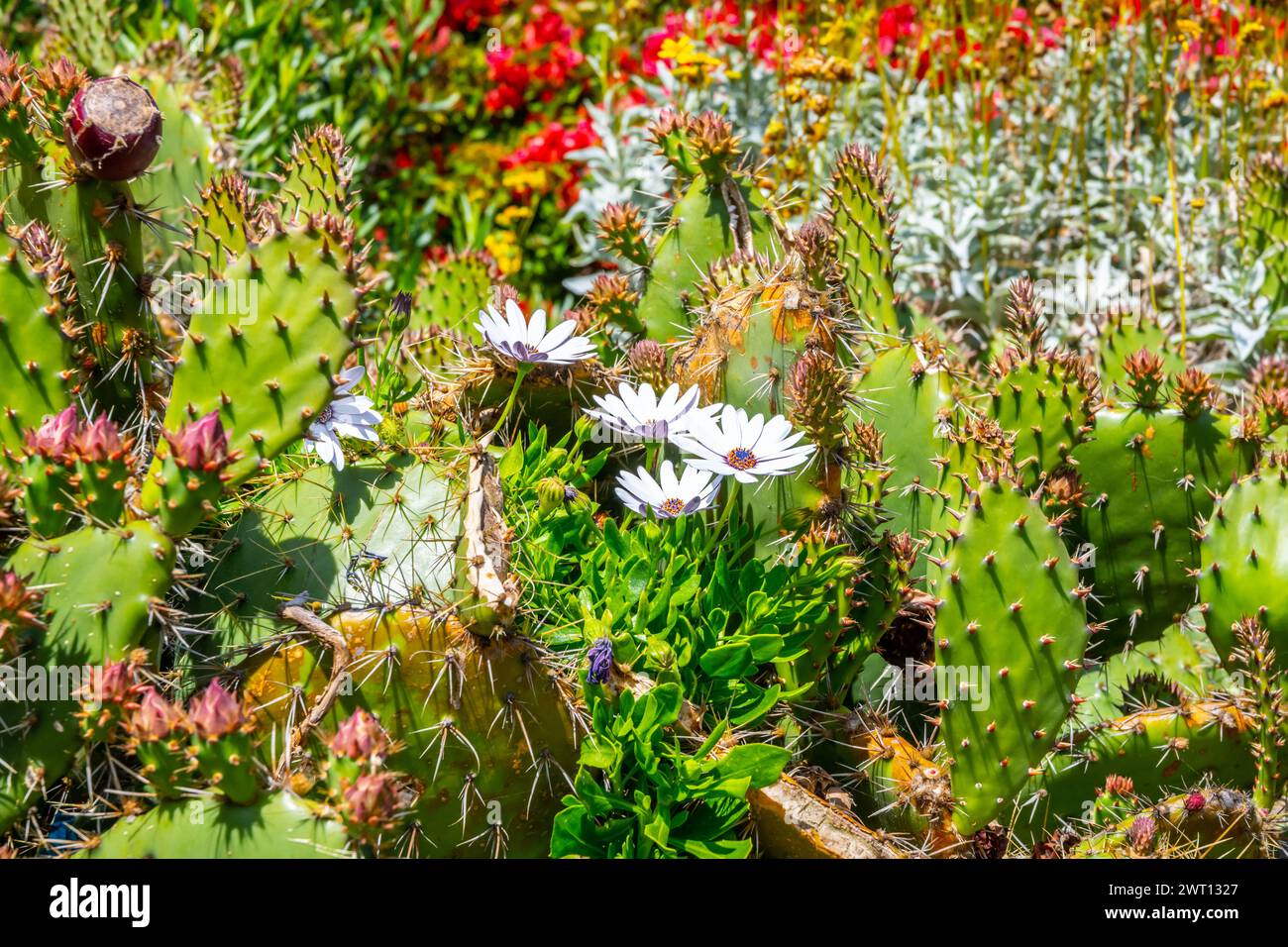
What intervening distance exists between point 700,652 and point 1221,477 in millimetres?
1171

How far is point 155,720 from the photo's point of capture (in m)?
1.42

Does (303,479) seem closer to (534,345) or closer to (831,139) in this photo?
(534,345)

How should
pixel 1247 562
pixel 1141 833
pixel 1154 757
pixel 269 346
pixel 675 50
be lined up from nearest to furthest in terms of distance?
pixel 269 346
pixel 1141 833
pixel 1247 562
pixel 1154 757
pixel 675 50

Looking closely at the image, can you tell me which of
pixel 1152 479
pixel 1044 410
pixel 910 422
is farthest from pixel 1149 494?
pixel 910 422

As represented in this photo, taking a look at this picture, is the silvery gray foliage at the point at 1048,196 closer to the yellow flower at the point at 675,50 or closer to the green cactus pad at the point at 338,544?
the yellow flower at the point at 675,50

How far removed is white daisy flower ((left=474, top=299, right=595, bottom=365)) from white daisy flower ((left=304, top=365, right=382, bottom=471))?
234 millimetres

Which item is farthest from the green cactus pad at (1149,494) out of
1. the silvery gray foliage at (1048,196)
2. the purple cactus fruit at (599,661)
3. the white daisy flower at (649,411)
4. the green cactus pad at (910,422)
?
the purple cactus fruit at (599,661)

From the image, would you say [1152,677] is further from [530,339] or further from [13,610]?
[13,610]

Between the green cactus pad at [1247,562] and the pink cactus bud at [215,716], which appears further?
the green cactus pad at [1247,562]

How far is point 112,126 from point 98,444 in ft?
2.06

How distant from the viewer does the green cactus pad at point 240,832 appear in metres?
1.42

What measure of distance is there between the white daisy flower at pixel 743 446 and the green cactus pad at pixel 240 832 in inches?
31.2

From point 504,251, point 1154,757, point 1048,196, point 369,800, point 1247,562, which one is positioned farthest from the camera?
point 504,251
